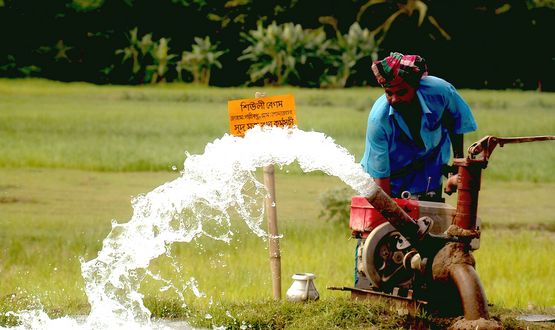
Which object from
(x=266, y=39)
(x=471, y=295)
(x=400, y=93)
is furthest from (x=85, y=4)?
(x=471, y=295)

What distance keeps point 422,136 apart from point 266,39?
9.78m

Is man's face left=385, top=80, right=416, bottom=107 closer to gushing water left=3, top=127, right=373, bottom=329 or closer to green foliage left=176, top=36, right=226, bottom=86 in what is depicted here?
gushing water left=3, top=127, right=373, bottom=329

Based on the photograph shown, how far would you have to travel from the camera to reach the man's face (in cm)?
555

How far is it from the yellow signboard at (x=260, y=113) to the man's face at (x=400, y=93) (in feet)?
2.40

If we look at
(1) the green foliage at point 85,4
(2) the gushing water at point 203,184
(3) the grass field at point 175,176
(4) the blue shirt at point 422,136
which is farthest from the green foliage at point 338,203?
(1) the green foliage at point 85,4

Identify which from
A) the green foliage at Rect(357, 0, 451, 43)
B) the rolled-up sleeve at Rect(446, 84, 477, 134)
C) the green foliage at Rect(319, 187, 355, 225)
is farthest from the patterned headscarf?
the green foliage at Rect(357, 0, 451, 43)

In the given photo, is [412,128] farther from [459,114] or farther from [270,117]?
[270,117]

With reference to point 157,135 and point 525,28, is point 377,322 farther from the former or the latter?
point 525,28

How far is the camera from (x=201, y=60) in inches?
614

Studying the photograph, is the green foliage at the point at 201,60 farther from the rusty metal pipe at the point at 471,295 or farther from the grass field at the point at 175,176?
the rusty metal pipe at the point at 471,295

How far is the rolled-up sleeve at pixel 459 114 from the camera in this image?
5727 mm

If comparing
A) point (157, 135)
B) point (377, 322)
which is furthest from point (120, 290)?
point (157, 135)

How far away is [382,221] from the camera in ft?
18.6

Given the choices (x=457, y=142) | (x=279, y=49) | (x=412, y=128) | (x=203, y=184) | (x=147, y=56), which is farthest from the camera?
(x=279, y=49)
